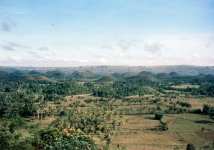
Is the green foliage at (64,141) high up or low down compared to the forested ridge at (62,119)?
up

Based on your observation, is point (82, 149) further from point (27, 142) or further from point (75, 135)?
point (27, 142)

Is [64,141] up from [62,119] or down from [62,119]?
up

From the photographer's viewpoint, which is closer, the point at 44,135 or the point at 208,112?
the point at 44,135

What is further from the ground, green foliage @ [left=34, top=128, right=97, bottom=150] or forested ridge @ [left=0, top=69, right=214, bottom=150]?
green foliage @ [left=34, top=128, right=97, bottom=150]

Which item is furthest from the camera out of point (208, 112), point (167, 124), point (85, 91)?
point (85, 91)

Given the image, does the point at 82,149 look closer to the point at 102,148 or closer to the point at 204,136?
the point at 102,148

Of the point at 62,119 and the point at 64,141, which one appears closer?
the point at 64,141

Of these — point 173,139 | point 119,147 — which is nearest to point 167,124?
point 173,139

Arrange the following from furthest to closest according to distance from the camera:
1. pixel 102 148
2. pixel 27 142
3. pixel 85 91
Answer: pixel 85 91
pixel 102 148
pixel 27 142

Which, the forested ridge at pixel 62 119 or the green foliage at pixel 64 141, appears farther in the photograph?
the forested ridge at pixel 62 119

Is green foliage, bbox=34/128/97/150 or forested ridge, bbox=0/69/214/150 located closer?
green foliage, bbox=34/128/97/150

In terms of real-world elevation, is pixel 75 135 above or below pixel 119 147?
above
